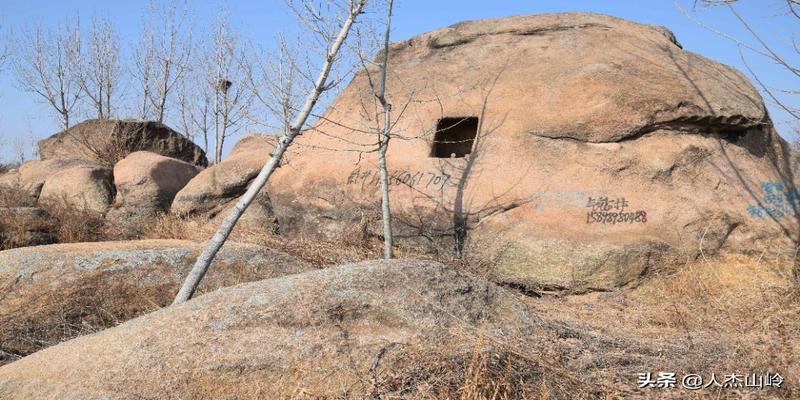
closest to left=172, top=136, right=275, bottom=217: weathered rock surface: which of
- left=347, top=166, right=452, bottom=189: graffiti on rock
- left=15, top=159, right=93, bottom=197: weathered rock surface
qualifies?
left=347, top=166, right=452, bottom=189: graffiti on rock

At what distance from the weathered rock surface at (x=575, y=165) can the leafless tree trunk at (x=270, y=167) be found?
0.99 metres

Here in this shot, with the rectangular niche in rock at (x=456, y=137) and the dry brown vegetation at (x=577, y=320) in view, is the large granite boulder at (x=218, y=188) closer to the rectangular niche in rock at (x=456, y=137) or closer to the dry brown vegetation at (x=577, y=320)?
the dry brown vegetation at (x=577, y=320)

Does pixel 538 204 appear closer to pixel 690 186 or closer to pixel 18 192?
pixel 690 186

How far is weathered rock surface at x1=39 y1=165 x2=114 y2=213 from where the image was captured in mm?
11078

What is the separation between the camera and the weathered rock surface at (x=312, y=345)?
2943 millimetres

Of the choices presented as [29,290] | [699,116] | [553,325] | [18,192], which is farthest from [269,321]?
[18,192]

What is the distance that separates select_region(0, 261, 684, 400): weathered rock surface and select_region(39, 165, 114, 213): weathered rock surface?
8.41 meters

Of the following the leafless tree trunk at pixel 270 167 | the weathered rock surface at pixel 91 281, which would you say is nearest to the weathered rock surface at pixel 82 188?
the weathered rock surface at pixel 91 281

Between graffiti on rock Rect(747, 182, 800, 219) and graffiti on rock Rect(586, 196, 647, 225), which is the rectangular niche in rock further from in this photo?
graffiti on rock Rect(747, 182, 800, 219)

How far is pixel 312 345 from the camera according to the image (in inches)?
124

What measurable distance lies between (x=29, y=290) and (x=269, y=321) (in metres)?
3.07

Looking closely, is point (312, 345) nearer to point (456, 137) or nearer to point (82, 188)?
point (456, 137)

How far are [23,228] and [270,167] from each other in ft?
16.0

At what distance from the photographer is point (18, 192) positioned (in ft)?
38.3
